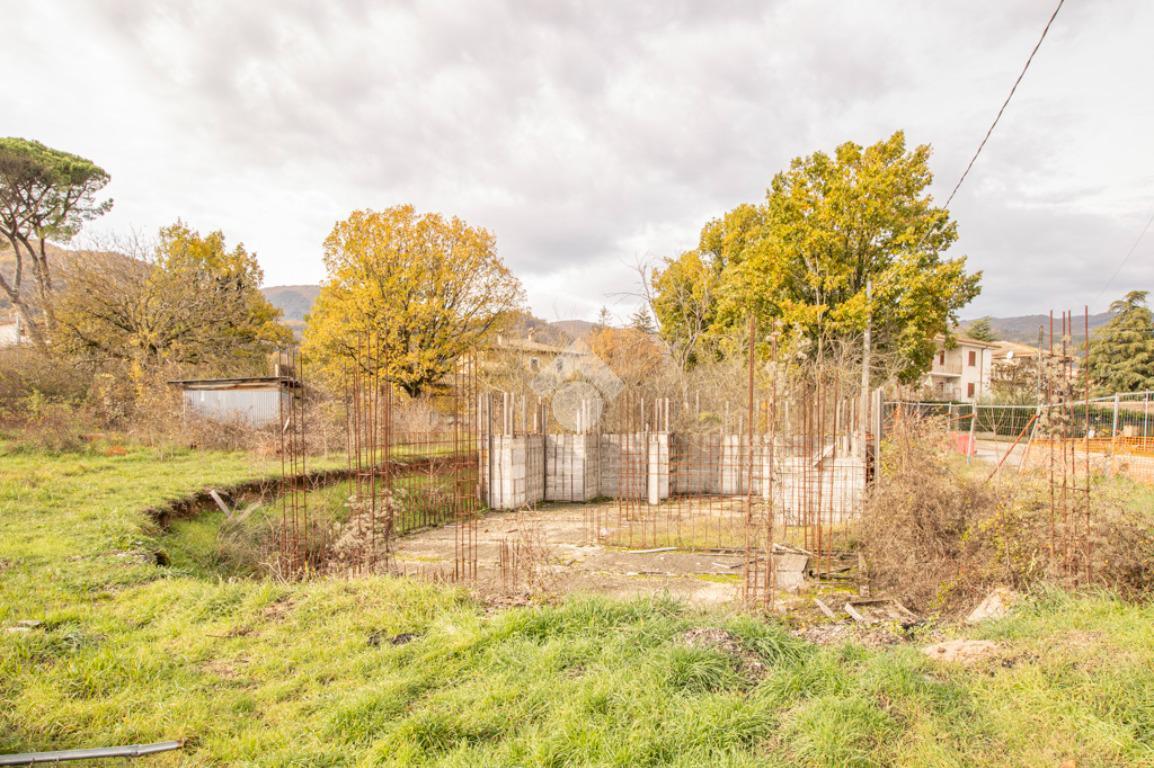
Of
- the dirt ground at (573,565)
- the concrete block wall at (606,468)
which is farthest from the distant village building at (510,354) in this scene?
the dirt ground at (573,565)

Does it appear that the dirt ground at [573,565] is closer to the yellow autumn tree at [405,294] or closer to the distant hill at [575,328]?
the yellow autumn tree at [405,294]

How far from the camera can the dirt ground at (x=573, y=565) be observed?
555 cm

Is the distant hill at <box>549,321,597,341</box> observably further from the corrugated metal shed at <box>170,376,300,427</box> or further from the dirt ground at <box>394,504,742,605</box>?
the dirt ground at <box>394,504,742,605</box>

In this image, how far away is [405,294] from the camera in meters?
20.7

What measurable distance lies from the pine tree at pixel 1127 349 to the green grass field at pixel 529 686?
36.2m

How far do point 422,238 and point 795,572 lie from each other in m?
18.2

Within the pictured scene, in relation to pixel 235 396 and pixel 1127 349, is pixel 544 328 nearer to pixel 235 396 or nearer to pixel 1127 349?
pixel 235 396

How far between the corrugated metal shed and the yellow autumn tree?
12.3ft

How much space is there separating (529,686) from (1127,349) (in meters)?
41.4

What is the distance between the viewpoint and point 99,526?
6.55 m

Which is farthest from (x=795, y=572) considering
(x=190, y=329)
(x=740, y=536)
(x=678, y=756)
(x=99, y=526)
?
(x=190, y=329)

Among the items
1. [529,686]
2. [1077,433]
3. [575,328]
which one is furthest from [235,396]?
[1077,433]

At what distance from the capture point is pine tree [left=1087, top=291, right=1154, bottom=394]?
30.5 meters

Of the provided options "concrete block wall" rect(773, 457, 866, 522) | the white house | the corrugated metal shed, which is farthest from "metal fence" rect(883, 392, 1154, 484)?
the white house
